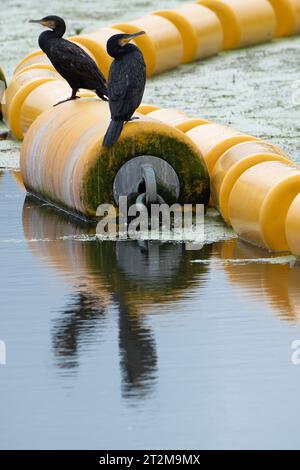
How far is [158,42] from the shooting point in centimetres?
1827

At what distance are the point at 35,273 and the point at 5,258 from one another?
0.56 meters

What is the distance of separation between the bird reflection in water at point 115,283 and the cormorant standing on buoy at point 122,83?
31.4 inches

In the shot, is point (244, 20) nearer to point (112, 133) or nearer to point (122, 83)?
point (122, 83)

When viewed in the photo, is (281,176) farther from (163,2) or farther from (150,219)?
(163,2)

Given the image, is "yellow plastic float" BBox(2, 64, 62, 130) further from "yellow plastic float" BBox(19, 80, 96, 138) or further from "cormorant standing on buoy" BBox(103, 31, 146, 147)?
"cormorant standing on buoy" BBox(103, 31, 146, 147)

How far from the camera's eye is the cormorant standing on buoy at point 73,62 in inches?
485

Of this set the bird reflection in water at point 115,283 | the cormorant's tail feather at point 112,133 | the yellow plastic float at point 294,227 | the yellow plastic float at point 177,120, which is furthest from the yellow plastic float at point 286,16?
the yellow plastic float at point 294,227

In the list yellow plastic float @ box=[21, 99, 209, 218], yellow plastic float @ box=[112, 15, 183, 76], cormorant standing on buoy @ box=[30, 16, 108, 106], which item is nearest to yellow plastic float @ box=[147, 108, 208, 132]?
cormorant standing on buoy @ box=[30, 16, 108, 106]

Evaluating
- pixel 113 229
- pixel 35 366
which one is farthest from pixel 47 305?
pixel 113 229

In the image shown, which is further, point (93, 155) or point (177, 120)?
point (177, 120)

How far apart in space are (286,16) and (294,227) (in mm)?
10240

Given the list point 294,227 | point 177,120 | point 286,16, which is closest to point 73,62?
point 177,120

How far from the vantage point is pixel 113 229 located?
438 inches

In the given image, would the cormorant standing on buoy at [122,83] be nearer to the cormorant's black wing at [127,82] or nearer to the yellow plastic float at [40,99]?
the cormorant's black wing at [127,82]
